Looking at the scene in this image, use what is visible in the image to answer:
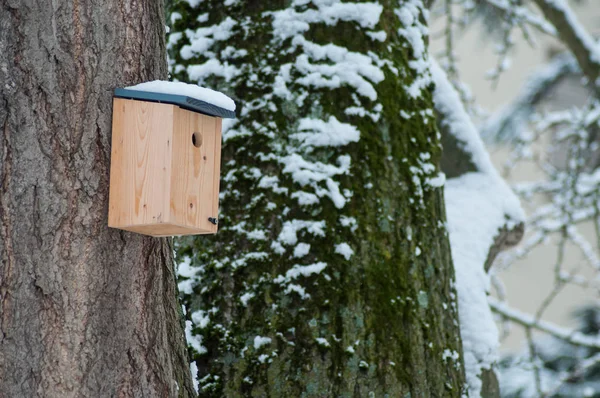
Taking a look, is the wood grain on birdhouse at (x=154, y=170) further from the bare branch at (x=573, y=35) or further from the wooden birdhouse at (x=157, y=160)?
the bare branch at (x=573, y=35)

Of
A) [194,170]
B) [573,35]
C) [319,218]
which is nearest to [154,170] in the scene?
[194,170]

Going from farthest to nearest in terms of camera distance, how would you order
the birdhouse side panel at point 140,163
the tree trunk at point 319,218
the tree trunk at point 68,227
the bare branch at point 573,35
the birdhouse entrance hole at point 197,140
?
the bare branch at point 573,35 < the tree trunk at point 319,218 < the birdhouse entrance hole at point 197,140 < the birdhouse side panel at point 140,163 < the tree trunk at point 68,227

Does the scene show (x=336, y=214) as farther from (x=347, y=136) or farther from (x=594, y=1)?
→ (x=594, y=1)

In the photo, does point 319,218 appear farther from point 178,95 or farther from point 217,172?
point 178,95

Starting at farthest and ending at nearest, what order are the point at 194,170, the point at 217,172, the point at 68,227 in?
the point at 217,172 → the point at 194,170 → the point at 68,227

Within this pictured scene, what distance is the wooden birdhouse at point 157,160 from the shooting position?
5.29 ft

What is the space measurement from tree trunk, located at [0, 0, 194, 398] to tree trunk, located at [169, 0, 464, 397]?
565 mm

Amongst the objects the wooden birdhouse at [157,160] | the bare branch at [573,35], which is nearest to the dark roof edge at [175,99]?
the wooden birdhouse at [157,160]

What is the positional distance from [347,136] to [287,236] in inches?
14.1

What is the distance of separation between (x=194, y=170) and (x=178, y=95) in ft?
0.62

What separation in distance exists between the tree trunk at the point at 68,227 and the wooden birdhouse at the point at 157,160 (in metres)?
0.03

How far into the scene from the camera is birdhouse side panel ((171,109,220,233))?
1693 millimetres

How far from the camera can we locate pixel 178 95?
5.45 feet

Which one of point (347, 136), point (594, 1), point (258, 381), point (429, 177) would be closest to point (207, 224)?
point (258, 381)
